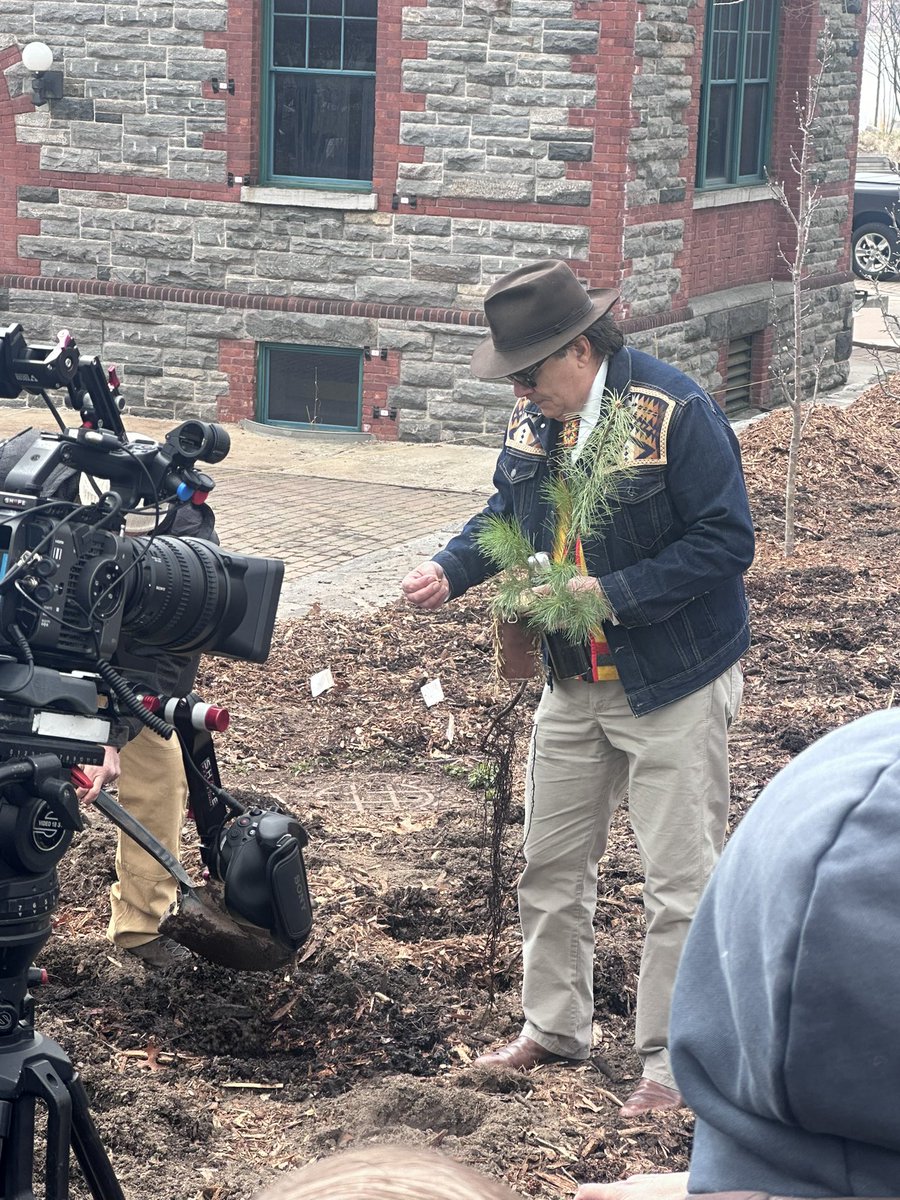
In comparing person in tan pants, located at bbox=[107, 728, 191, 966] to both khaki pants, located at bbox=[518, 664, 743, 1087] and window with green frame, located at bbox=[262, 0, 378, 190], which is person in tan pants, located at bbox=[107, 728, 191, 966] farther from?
window with green frame, located at bbox=[262, 0, 378, 190]

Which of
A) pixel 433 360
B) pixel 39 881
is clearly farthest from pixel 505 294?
pixel 433 360

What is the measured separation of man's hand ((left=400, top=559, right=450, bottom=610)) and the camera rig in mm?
666

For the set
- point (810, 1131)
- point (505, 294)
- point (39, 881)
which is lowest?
point (39, 881)

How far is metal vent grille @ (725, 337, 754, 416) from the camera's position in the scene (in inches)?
559

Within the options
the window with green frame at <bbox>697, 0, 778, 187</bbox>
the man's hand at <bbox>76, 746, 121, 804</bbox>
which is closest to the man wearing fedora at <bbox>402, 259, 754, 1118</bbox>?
the man's hand at <bbox>76, 746, 121, 804</bbox>

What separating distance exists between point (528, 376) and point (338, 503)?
21.4 feet

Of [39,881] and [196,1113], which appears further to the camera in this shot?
[196,1113]

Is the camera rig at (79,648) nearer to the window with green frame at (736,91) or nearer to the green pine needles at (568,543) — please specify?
the green pine needles at (568,543)

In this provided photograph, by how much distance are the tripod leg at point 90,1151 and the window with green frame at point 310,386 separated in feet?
31.8

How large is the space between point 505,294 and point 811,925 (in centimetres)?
294

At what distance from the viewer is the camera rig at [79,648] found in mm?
2996

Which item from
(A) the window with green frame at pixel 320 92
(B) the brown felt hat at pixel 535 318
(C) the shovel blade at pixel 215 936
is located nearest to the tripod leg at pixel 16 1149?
(C) the shovel blade at pixel 215 936

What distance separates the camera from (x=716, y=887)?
1.33 meters

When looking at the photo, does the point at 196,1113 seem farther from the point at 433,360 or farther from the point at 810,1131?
the point at 433,360
